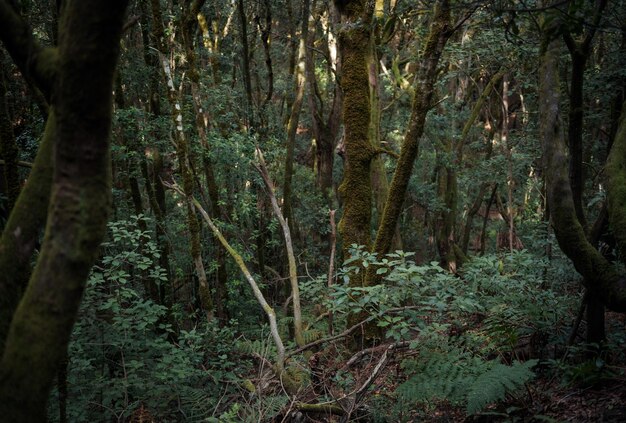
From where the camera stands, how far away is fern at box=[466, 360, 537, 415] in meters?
4.09

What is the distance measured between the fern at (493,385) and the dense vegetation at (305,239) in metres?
0.02

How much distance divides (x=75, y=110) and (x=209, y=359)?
21.8 ft

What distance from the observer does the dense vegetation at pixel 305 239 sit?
6.90ft

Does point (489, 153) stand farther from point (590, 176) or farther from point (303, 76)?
point (303, 76)

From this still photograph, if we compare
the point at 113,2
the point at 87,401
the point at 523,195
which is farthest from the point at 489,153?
the point at 113,2

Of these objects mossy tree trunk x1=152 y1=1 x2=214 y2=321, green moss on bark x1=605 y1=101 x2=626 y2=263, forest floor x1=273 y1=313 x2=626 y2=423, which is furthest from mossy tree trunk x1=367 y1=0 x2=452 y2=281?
mossy tree trunk x1=152 y1=1 x2=214 y2=321

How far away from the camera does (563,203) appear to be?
192 inches

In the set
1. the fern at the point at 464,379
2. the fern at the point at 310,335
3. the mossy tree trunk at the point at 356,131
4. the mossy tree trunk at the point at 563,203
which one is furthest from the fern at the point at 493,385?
the fern at the point at 310,335

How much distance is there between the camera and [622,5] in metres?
5.47

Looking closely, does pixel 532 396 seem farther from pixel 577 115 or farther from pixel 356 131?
pixel 356 131

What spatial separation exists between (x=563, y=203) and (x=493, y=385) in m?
1.98

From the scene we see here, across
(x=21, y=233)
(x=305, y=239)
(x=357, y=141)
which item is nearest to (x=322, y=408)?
(x=21, y=233)

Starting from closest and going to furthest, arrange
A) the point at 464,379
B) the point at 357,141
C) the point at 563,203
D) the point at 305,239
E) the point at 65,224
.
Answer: the point at 65,224, the point at 464,379, the point at 563,203, the point at 357,141, the point at 305,239

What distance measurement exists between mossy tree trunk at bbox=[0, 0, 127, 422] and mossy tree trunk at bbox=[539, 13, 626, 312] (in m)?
3.62
